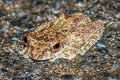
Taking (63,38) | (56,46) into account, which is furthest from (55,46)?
(63,38)

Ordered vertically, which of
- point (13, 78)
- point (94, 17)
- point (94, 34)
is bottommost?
point (13, 78)

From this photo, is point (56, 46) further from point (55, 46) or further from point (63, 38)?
point (63, 38)

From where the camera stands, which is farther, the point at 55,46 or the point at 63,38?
the point at 63,38

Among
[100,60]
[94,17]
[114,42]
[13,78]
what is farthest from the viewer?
[94,17]

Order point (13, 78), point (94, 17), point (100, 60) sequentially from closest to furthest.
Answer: point (13, 78)
point (100, 60)
point (94, 17)

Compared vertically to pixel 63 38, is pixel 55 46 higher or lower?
lower

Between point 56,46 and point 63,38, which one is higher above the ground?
point 63,38

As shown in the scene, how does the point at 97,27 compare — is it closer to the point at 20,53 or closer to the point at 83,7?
the point at 83,7

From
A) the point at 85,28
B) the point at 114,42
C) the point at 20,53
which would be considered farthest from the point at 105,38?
the point at 20,53
